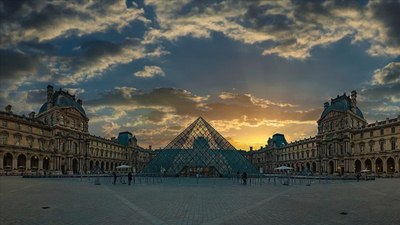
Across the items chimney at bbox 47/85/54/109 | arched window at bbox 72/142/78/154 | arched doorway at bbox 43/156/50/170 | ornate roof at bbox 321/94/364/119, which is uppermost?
chimney at bbox 47/85/54/109

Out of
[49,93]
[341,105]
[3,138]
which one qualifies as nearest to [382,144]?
[341,105]

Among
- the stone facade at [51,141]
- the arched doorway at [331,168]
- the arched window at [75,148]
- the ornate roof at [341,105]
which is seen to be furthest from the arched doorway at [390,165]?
the arched window at [75,148]

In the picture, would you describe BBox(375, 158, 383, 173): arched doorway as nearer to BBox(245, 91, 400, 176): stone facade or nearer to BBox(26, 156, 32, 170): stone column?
BBox(245, 91, 400, 176): stone facade

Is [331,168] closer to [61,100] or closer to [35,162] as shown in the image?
[61,100]

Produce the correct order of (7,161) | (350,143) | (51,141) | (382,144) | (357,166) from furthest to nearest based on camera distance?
(357,166)
(350,143)
(51,141)
(382,144)
(7,161)

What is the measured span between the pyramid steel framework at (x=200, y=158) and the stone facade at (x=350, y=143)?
98.1 feet

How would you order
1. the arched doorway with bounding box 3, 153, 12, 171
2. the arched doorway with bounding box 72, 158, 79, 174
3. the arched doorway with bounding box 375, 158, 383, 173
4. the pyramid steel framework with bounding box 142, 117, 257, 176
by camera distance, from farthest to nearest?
1. the arched doorway with bounding box 72, 158, 79, 174
2. the arched doorway with bounding box 375, 158, 383, 173
3. the arched doorway with bounding box 3, 153, 12, 171
4. the pyramid steel framework with bounding box 142, 117, 257, 176

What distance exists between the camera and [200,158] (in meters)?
55.6

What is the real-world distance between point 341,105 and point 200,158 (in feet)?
142

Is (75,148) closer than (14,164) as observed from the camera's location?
No

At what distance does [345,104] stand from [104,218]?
79068mm

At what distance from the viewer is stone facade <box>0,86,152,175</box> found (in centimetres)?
6097

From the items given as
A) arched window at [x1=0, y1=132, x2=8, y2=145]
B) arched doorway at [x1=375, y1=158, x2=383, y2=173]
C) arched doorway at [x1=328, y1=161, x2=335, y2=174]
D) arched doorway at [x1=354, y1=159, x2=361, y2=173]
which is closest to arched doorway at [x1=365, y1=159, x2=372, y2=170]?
arched doorway at [x1=375, y1=158, x2=383, y2=173]

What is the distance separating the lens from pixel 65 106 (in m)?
79.0
